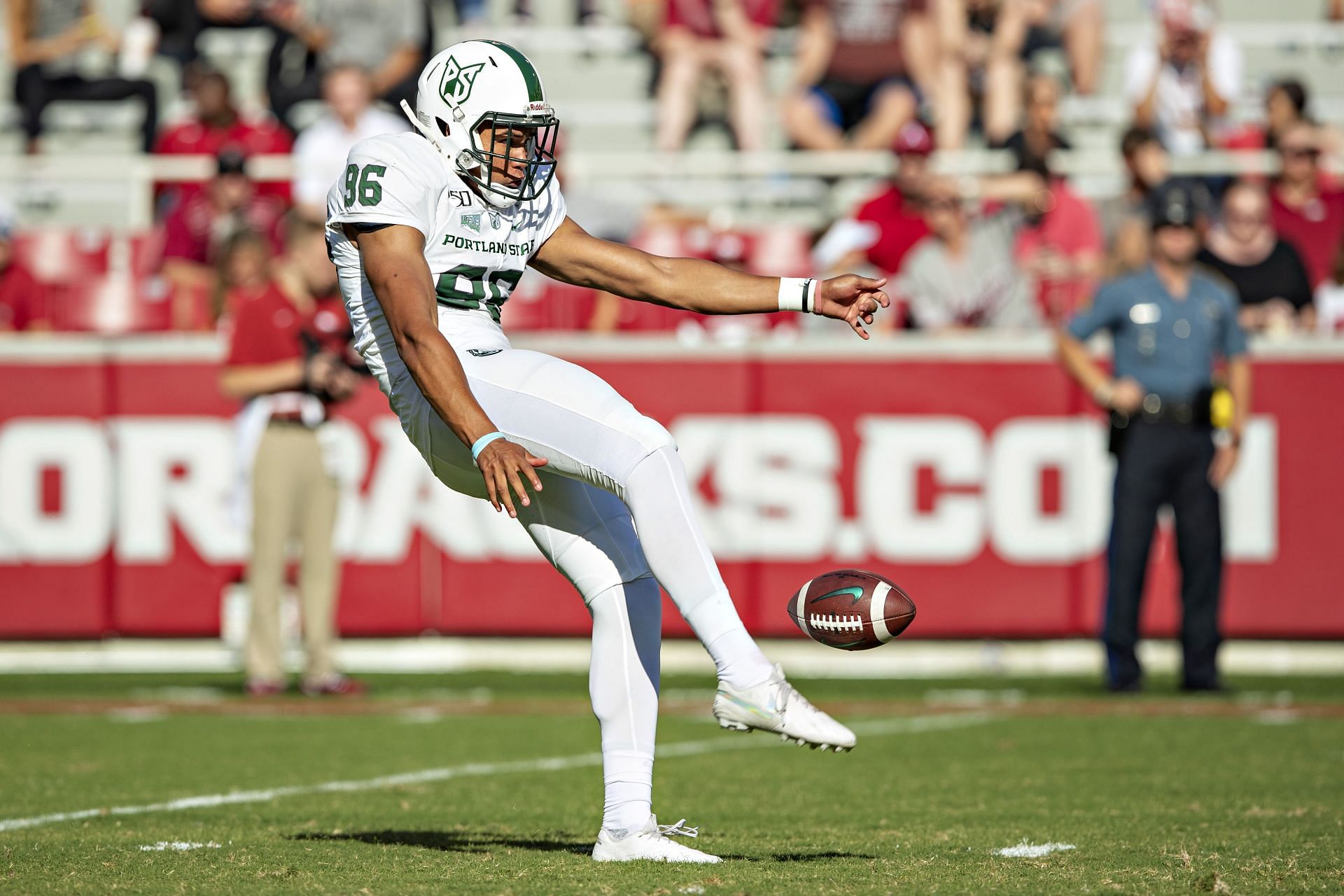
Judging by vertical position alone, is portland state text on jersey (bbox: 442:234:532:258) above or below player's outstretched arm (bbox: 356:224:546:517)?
above

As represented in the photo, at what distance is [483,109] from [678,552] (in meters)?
1.28

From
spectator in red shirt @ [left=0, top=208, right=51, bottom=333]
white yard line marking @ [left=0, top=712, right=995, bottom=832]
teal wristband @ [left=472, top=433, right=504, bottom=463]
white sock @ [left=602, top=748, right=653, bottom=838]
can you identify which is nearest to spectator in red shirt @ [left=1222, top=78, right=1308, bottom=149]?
white yard line marking @ [left=0, top=712, right=995, bottom=832]

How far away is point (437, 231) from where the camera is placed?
5.24 metres

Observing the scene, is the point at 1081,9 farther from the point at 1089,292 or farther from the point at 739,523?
the point at 739,523

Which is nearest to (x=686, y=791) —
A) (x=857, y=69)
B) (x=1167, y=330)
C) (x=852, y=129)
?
(x=1167, y=330)

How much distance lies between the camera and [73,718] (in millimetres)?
9430

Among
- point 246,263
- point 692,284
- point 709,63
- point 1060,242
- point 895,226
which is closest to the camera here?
point 692,284

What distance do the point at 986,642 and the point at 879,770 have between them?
4299mm

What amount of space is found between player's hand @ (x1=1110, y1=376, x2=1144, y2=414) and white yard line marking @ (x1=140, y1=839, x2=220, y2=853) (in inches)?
237

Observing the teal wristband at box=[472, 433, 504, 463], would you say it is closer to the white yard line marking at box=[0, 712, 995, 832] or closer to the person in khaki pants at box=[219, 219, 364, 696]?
the white yard line marking at box=[0, 712, 995, 832]

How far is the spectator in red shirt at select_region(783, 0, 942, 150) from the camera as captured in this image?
49.8 ft

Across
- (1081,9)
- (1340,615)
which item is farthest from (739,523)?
(1081,9)

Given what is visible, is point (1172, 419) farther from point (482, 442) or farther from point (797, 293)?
point (482, 442)

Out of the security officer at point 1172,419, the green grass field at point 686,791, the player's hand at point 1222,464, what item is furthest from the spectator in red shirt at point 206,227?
the player's hand at point 1222,464
